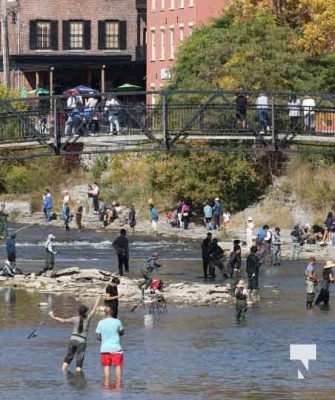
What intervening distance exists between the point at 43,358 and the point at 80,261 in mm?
30440

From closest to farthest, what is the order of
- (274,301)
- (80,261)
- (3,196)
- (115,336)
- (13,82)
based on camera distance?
(115,336)
(274,301)
(80,261)
(3,196)
(13,82)

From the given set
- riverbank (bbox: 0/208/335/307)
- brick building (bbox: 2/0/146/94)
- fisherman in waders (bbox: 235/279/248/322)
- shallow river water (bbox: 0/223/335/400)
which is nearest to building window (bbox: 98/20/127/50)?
brick building (bbox: 2/0/146/94)

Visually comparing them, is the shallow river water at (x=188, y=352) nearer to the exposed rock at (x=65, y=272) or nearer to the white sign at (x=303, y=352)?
the white sign at (x=303, y=352)

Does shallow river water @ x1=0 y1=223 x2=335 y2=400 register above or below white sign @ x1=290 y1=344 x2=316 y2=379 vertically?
below

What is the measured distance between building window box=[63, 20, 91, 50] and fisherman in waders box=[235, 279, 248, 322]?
263 feet

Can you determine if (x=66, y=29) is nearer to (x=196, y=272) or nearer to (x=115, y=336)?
(x=196, y=272)

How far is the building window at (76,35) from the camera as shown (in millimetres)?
135875

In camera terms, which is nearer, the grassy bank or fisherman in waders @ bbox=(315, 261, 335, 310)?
fisherman in waders @ bbox=(315, 261, 335, 310)

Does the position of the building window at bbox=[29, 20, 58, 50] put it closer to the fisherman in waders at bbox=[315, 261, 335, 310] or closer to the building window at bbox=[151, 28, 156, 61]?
the building window at bbox=[151, 28, 156, 61]

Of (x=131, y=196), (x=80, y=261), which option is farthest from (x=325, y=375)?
(x=131, y=196)

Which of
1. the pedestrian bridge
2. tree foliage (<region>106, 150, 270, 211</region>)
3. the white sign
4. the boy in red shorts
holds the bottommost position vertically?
the white sign

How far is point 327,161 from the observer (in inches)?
3649

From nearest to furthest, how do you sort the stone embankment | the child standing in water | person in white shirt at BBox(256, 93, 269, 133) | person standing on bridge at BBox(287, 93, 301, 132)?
the child standing in water → the stone embankment → person standing on bridge at BBox(287, 93, 301, 132) → person in white shirt at BBox(256, 93, 269, 133)

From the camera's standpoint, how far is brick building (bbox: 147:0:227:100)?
121 meters
